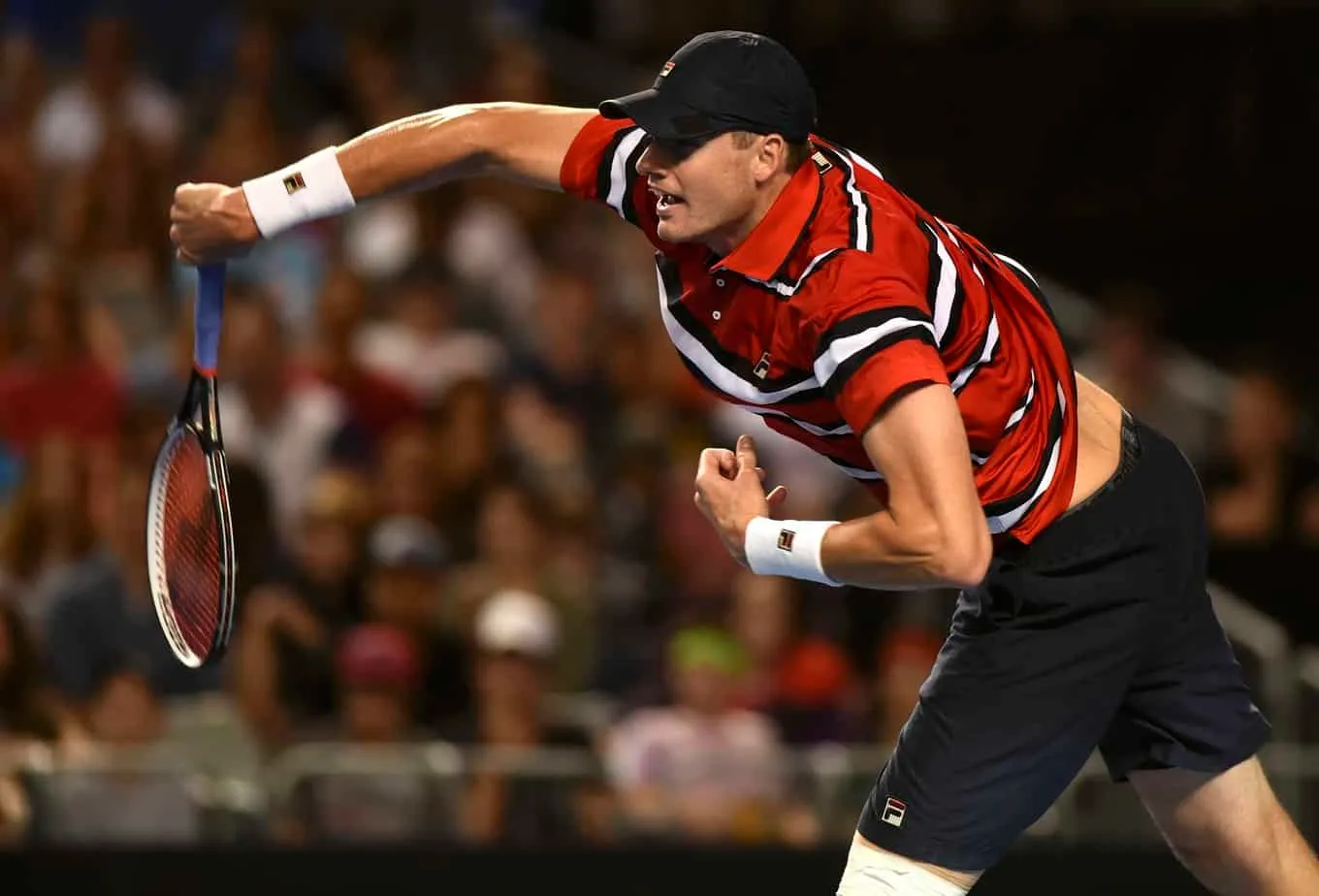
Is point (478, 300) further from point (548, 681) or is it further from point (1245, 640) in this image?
point (1245, 640)

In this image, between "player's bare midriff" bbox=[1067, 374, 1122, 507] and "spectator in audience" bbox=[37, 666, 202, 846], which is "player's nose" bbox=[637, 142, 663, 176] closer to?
"player's bare midriff" bbox=[1067, 374, 1122, 507]

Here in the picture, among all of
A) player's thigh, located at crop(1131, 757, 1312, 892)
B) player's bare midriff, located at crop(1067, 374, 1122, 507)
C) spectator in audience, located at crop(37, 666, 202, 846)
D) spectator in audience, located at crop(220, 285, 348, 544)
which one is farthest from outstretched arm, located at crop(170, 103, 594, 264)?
spectator in audience, located at crop(220, 285, 348, 544)

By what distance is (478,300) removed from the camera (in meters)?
9.37

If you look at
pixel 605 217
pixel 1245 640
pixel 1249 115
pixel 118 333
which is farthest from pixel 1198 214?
pixel 118 333

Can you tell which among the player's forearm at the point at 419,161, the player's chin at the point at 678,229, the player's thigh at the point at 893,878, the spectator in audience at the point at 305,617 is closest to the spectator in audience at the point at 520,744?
the spectator in audience at the point at 305,617

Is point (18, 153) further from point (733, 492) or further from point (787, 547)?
point (787, 547)

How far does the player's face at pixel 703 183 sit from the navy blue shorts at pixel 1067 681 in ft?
3.00

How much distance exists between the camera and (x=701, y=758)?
22.1ft

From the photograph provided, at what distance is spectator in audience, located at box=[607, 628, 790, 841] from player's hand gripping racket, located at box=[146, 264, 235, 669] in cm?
199

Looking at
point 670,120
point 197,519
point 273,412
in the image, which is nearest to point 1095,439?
point 670,120

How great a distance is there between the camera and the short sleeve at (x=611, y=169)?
425 cm

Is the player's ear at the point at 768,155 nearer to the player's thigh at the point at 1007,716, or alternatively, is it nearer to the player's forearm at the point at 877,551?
the player's forearm at the point at 877,551

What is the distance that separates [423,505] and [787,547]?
4265mm

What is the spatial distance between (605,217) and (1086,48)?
235 centimetres
